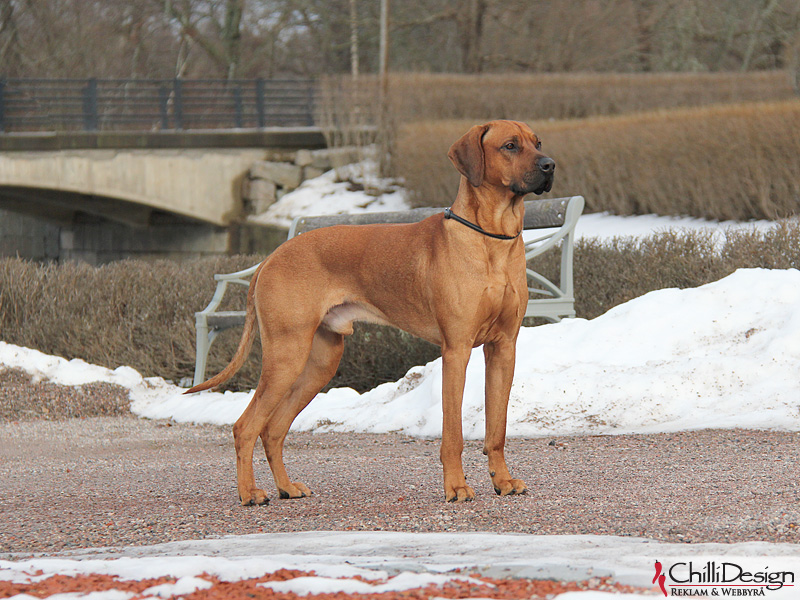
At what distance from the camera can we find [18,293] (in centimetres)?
1016

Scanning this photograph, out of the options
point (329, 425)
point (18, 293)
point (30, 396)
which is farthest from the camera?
point (18, 293)

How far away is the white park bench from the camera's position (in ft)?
26.0

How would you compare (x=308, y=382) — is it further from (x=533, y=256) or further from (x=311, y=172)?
(x=311, y=172)

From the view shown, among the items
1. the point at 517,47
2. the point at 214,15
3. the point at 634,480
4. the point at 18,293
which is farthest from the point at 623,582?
the point at 214,15

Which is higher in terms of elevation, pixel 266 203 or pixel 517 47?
pixel 517 47

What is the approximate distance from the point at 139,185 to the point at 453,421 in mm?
19607

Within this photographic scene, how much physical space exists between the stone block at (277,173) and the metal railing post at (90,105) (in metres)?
3.88

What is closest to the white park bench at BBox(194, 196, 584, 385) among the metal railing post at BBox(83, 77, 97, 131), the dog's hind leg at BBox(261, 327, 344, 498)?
the dog's hind leg at BBox(261, 327, 344, 498)

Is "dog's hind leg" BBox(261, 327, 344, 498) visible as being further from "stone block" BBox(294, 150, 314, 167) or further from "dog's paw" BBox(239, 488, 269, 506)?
"stone block" BBox(294, 150, 314, 167)

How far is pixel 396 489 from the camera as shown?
14.9 ft

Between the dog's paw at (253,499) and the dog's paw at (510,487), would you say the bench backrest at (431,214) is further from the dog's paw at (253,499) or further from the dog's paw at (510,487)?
the dog's paw at (510,487)

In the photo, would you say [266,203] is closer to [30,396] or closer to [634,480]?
[30,396]

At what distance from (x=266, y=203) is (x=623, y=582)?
21.2 m

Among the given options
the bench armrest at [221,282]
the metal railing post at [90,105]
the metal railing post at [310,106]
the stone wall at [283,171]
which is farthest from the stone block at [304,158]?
the bench armrest at [221,282]
